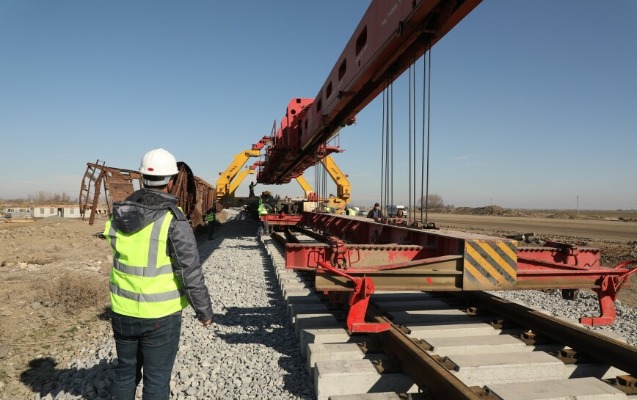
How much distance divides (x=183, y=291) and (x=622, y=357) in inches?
134

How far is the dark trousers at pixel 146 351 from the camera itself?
7.80ft

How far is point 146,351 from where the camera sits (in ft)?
8.00

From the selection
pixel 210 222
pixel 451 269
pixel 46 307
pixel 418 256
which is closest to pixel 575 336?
pixel 451 269

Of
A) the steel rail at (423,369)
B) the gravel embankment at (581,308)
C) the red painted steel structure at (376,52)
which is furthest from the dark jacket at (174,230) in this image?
the gravel embankment at (581,308)

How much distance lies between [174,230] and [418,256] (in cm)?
272

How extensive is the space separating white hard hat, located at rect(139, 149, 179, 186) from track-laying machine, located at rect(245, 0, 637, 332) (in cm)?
156

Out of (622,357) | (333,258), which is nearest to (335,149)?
(333,258)

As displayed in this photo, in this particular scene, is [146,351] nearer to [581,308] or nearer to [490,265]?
[490,265]

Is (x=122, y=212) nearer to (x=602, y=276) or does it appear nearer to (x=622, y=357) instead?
(x=622, y=357)

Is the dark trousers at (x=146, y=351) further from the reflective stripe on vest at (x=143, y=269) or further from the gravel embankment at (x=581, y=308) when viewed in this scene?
the gravel embankment at (x=581, y=308)

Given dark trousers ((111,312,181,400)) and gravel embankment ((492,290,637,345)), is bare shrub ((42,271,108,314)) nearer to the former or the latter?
dark trousers ((111,312,181,400))

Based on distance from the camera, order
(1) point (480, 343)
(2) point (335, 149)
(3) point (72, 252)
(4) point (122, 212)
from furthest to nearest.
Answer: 1. (2) point (335, 149)
2. (3) point (72, 252)
3. (1) point (480, 343)
4. (4) point (122, 212)

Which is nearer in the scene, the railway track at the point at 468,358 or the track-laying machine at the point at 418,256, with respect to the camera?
the railway track at the point at 468,358

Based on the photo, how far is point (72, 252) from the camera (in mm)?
11586
